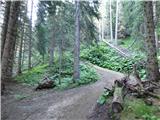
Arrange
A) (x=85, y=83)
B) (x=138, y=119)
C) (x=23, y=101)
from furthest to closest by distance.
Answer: (x=85, y=83), (x=23, y=101), (x=138, y=119)

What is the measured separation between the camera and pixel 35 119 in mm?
9883

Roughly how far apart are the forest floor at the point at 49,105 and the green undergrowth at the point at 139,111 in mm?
1791

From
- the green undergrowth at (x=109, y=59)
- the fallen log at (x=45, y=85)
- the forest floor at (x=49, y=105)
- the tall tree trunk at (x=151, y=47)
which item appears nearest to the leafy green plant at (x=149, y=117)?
the forest floor at (x=49, y=105)

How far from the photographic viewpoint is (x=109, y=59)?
30531mm

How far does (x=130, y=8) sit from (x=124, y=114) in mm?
20252

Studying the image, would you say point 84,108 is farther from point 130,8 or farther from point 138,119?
point 130,8

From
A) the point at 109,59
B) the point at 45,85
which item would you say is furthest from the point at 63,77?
the point at 109,59

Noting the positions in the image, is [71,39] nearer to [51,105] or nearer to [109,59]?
[109,59]

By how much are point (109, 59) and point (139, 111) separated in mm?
22716

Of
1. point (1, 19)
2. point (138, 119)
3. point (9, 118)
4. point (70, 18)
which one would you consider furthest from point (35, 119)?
point (1, 19)

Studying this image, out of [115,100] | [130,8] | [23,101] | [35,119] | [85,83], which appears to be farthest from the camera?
[130,8]

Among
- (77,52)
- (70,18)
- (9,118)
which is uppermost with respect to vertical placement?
(70,18)

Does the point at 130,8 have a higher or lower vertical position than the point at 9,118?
higher

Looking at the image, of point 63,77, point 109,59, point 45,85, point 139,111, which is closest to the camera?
point 139,111
